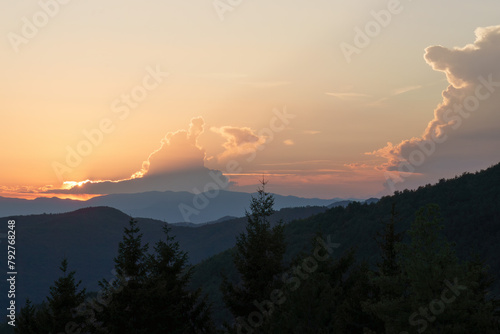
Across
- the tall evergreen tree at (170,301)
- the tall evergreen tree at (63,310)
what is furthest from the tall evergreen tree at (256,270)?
the tall evergreen tree at (63,310)

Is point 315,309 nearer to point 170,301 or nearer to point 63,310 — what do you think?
point 170,301

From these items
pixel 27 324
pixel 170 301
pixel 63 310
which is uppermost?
pixel 170 301

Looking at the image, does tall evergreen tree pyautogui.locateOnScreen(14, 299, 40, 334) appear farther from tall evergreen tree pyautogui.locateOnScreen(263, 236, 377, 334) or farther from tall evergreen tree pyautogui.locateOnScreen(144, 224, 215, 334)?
tall evergreen tree pyautogui.locateOnScreen(263, 236, 377, 334)

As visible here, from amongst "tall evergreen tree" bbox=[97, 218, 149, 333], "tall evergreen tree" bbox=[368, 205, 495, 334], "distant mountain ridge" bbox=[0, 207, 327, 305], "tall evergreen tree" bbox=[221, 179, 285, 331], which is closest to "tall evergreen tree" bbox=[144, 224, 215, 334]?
"tall evergreen tree" bbox=[97, 218, 149, 333]

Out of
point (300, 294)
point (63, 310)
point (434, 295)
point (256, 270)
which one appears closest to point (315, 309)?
point (300, 294)

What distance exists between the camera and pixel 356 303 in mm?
23469

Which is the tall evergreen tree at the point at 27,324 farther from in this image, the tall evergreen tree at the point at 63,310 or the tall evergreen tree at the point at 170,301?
the tall evergreen tree at the point at 170,301

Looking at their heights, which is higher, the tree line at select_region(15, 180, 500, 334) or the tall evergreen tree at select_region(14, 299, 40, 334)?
the tree line at select_region(15, 180, 500, 334)

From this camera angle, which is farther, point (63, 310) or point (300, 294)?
point (63, 310)

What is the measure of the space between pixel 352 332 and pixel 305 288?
3238mm

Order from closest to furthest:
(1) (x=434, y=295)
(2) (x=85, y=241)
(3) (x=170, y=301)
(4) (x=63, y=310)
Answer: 1. (1) (x=434, y=295)
2. (4) (x=63, y=310)
3. (3) (x=170, y=301)
4. (2) (x=85, y=241)

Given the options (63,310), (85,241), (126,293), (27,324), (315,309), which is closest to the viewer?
(315,309)

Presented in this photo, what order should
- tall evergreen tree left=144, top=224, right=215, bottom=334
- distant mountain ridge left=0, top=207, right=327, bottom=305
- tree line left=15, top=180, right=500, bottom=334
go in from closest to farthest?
tree line left=15, top=180, right=500, bottom=334 → tall evergreen tree left=144, top=224, right=215, bottom=334 → distant mountain ridge left=0, top=207, right=327, bottom=305

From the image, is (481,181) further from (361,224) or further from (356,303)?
(356,303)
